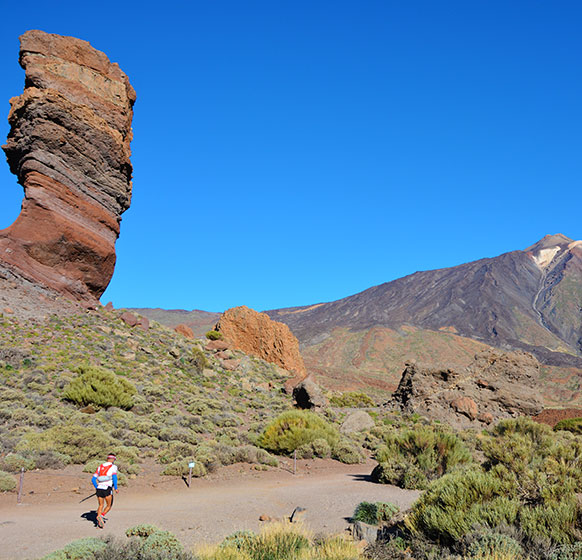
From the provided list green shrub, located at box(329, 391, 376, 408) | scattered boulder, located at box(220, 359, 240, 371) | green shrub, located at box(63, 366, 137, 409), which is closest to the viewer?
green shrub, located at box(63, 366, 137, 409)

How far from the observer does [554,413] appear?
27.9 meters

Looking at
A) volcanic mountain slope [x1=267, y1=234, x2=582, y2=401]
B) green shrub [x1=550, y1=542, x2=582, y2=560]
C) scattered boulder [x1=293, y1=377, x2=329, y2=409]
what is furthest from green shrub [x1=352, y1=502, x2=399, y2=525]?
volcanic mountain slope [x1=267, y1=234, x2=582, y2=401]

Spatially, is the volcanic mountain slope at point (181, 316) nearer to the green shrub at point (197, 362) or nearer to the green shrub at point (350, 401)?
the green shrub at point (350, 401)

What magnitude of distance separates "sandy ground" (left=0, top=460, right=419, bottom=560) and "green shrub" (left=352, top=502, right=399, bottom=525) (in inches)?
15.6

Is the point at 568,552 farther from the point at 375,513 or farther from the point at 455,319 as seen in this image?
the point at 455,319

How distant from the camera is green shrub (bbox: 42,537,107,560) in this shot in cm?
517

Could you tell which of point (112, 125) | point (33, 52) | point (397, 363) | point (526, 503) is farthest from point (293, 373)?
point (397, 363)

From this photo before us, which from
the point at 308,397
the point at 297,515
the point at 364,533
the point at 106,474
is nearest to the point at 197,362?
the point at 308,397

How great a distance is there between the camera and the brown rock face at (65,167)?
72.4ft

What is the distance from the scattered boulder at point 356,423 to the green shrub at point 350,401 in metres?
6.99

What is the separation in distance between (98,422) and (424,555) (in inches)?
460

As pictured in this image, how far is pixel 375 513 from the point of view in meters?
8.15

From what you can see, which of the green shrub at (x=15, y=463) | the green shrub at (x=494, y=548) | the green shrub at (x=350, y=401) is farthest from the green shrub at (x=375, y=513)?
the green shrub at (x=350, y=401)

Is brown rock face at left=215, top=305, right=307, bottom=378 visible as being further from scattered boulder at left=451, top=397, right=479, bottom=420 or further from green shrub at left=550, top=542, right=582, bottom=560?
green shrub at left=550, top=542, right=582, bottom=560
